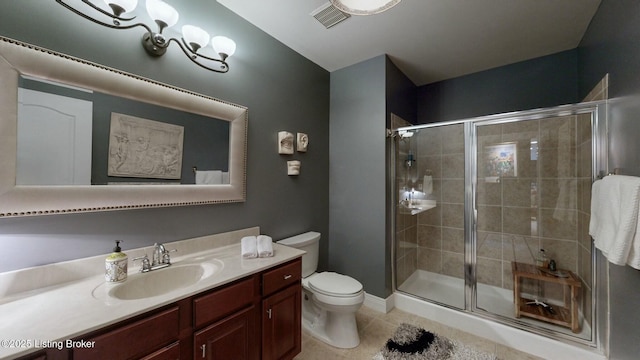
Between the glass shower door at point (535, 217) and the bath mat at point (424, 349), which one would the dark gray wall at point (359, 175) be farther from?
the glass shower door at point (535, 217)

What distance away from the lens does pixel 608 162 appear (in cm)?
158

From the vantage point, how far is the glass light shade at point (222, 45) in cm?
158

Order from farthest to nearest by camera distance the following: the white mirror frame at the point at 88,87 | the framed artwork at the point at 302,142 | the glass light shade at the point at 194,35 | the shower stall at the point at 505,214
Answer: the framed artwork at the point at 302,142, the shower stall at the point at 505,214, the glass light shade at the point at 194,35, the white mirror frame at the point at 88,87

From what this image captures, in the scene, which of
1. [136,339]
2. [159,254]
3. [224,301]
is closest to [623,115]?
[224,301]

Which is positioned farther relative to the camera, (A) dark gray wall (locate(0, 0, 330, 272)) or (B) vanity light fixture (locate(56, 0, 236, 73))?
(B) vanity light fixture (locate(56, 0, 236, 73))

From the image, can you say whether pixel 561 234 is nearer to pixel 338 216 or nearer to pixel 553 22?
pixel 553 22

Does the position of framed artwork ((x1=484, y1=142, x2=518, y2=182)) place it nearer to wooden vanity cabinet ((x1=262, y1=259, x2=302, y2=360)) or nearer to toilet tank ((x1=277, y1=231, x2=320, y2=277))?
toilet tank ((x1=277, y1=231, x2=320, y2=277))

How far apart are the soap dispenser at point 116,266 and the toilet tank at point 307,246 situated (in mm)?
1083

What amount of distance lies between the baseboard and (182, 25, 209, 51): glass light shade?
2605 millimetres

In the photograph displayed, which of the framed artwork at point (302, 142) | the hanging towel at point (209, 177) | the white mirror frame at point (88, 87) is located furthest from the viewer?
the framed artwork at point (302, 142)

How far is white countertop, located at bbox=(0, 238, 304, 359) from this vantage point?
0.71m

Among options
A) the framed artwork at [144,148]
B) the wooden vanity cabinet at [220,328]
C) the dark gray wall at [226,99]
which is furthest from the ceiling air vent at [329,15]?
the wooden vanity cabinet at [220,328]

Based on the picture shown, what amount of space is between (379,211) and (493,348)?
4.49 ft

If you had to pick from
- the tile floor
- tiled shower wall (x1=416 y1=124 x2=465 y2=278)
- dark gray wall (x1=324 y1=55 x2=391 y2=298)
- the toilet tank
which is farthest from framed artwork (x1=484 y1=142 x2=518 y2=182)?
the toilet tank
